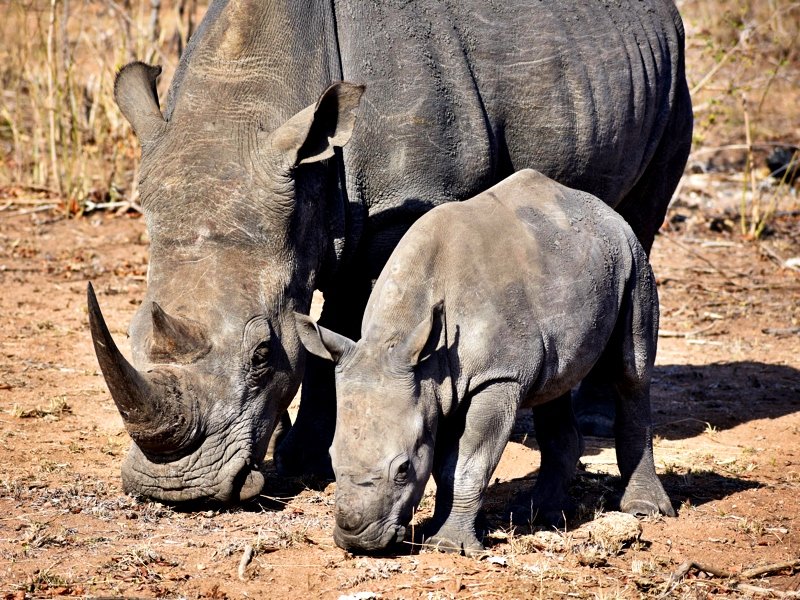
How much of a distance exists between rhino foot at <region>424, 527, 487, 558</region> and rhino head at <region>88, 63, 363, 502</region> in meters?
0.97

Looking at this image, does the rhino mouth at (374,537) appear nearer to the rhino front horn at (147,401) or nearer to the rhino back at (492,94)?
the rhino front horn at (147,401)

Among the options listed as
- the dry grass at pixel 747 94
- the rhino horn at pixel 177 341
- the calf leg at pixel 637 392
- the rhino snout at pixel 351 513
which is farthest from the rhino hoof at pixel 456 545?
the dry grass at pixel 747 94

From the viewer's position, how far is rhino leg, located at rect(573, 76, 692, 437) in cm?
720

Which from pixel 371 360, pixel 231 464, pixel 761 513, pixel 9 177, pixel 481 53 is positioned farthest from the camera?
pixel 9 177

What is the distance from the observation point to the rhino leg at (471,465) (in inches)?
169

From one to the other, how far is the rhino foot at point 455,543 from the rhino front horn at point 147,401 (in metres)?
1.10

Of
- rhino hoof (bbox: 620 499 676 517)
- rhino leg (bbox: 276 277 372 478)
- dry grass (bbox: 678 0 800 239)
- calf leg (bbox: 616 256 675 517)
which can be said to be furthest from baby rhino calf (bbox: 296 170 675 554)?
dry grass (bbox: 678 0 800 239)

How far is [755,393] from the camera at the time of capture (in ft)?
25.3

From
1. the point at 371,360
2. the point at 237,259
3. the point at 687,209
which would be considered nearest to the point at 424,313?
the point at 371,360

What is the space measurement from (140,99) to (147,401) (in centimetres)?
144

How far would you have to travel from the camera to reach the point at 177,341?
4.68m

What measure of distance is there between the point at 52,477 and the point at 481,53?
2.81 meters

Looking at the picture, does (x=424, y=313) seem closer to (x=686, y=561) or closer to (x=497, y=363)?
(x=497, y=363)

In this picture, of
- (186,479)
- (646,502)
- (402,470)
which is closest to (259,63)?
(186,479)
